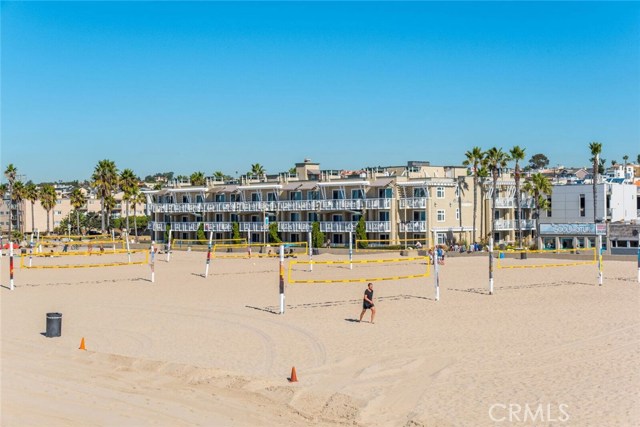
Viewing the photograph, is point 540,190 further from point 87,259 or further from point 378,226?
point 87,259

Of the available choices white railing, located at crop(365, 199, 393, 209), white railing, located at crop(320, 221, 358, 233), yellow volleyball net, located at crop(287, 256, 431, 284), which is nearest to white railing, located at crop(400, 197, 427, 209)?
white railing, located at crop(365, 199, 393, 209)

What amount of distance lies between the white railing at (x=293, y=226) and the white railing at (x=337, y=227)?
1575 millimetres

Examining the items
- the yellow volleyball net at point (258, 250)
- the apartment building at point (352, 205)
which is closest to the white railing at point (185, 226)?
the apartment building at point (352, 205)

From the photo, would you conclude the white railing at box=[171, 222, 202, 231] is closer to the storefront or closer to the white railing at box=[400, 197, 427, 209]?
the white railing at box=[400, 197, 427, 209]

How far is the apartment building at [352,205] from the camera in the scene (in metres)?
68.5

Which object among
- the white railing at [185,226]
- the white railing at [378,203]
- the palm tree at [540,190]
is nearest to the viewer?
the white railing at [378,203]

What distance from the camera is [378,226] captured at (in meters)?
68.9

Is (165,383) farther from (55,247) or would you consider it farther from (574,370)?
(55,247)

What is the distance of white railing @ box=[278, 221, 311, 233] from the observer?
73444mm

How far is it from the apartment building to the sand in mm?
33099

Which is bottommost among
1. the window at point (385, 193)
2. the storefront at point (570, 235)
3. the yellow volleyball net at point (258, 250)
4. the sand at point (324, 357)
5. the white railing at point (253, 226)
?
the sand at point (324, 357)

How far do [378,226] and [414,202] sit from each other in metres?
3.74

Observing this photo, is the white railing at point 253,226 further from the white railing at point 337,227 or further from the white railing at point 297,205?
the white railing at point 337,227

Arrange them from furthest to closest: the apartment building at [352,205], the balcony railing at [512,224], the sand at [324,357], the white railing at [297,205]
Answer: the white railing at [297,205], the balcony railing at [512,224], the apartment building at [352,205], the sand at [324,357]
